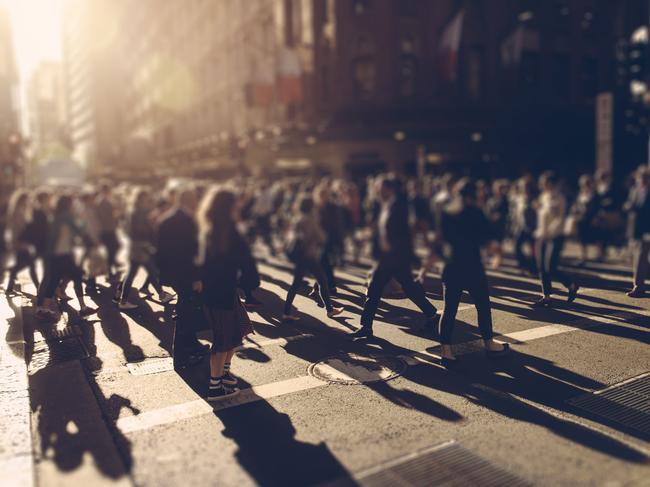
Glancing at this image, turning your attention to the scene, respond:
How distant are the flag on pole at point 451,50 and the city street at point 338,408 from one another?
62.5 feet

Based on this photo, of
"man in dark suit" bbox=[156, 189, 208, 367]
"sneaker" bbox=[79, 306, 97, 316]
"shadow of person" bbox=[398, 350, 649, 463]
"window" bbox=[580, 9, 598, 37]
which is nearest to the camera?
Result: "shadow of person" bbox=[398, 350, 649, 463]

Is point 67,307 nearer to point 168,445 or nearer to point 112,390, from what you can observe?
point 112,390

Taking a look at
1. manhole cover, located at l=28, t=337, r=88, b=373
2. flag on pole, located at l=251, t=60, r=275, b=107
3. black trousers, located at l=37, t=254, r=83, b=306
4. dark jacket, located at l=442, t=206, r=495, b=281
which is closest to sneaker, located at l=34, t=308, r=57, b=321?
black trousers, located at l=37, t=254, r=83, b=306

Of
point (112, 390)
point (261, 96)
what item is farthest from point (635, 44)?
point (261, 96)

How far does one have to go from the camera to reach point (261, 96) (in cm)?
2900

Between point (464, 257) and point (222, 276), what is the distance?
2395mm

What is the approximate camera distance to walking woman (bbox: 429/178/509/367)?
6199mm

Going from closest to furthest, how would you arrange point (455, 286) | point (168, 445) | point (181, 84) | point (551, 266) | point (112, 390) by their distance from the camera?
point (168, 445) < point (112, 390) < point (455, 286) < point (551, 266) < point (181, 84)

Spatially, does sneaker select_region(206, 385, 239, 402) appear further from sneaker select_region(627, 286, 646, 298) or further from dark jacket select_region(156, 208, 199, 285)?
sneaker select_region(627, 286, 646, 298)

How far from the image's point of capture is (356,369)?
646cm

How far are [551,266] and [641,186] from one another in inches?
145

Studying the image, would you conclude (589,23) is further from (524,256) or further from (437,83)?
(524,256)

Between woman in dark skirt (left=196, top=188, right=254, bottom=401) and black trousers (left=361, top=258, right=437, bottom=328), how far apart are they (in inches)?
73.5

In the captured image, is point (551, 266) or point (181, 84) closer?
point (551, 266)
